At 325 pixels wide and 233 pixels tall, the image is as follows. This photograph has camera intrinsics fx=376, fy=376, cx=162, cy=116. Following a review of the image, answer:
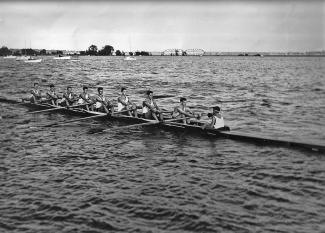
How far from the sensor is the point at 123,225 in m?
10.2

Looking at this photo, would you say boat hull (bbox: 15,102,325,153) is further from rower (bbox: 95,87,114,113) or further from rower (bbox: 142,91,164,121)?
rower (bbox: 95,87,114,113)

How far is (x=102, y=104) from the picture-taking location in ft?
80.0

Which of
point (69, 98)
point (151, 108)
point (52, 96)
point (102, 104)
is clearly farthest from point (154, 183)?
point (52, 96)

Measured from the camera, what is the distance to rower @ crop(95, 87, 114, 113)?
2383 centimetres

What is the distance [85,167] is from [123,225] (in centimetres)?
534

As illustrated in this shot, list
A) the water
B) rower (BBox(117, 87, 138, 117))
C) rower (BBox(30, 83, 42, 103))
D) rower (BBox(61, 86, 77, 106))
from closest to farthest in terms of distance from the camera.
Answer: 1. the water
2. rower (BBox(117, 87, 138, 117))
3. rower (BBox(61, 86, 77, 106))
4. rower (BBox(30, 83, 42, 103))

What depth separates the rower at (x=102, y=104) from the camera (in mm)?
23833

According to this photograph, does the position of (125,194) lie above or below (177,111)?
below

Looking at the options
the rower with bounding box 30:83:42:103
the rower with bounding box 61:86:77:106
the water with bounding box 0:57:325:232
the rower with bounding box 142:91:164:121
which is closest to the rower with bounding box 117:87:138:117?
the rower with bounding box 142:91:164:121

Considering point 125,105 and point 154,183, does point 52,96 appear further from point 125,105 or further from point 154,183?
point 154,183

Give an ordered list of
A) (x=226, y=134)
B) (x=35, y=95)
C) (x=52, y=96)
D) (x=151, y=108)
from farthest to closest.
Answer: (x=35, y=95) → (x=52, y=96) → (x=151, y=108) → (x=226, y=134)

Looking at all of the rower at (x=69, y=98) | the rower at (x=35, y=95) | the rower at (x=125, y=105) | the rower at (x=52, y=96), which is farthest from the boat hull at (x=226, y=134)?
the rower at (x=35, y=95)

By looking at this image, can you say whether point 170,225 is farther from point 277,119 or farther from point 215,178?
point 277,119

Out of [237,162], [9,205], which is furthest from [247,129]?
[9,205]
